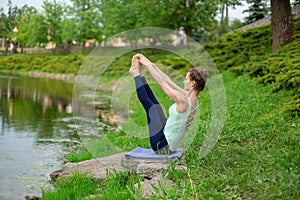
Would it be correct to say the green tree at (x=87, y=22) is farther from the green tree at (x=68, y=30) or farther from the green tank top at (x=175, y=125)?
the green tank top at (x=175, y=125)

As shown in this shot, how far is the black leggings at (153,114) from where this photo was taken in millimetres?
4484

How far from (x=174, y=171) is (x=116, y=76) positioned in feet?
58.2

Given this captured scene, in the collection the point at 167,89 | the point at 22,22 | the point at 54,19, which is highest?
the point at 54,19

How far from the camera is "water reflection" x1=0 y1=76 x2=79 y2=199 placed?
5.05 meters

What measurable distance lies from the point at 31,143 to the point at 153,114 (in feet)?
11.5

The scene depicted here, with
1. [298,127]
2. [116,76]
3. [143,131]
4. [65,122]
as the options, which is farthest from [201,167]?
[116,76]

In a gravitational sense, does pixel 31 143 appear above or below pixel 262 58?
below

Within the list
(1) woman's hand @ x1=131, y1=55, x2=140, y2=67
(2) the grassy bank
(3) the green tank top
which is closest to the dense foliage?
(2) the grassy bank

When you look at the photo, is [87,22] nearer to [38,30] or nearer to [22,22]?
[38,30]

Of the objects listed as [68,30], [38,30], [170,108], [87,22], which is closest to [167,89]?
[170,108]

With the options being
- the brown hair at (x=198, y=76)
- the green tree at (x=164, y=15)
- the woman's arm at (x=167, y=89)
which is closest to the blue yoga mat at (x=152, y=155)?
the woman's arm at (x=167, y=89)

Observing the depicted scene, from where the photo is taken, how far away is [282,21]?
10828 mm

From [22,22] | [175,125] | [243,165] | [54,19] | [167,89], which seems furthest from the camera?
[54,19]

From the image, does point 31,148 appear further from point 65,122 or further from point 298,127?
point 298,127
